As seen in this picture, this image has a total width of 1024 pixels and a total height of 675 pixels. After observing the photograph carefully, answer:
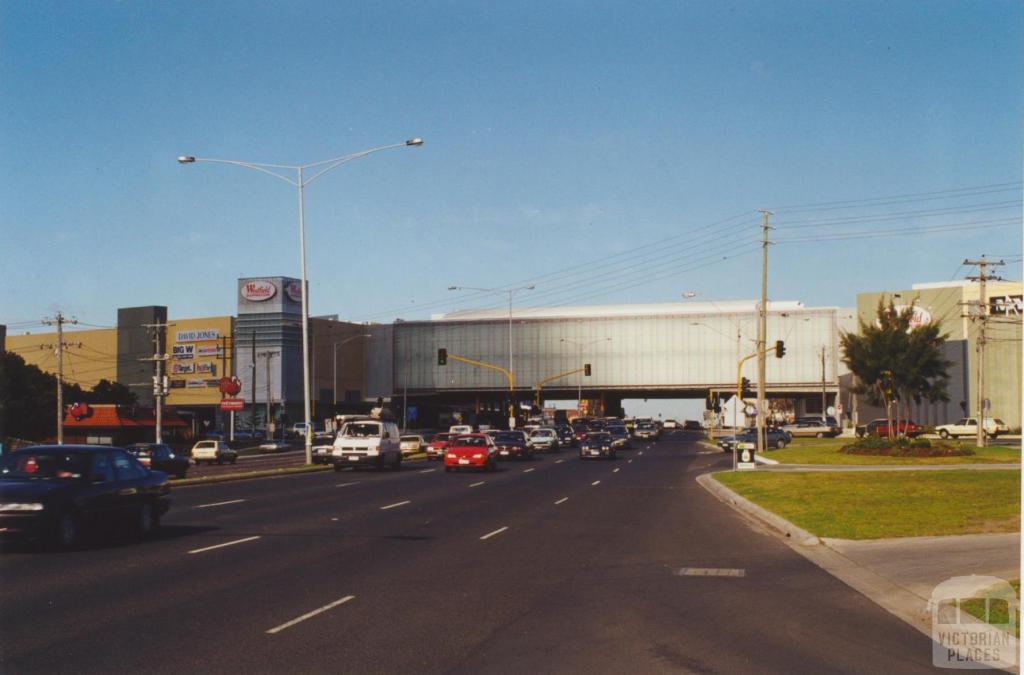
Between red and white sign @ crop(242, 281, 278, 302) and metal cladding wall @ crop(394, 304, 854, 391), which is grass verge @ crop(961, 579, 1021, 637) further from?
red and white sign @ crop(242, 281, 278, 302)

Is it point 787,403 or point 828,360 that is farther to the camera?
point 787,403

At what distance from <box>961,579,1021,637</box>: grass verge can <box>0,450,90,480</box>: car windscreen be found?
41.5 ft

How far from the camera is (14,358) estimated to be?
77688mm

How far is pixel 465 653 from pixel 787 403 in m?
191

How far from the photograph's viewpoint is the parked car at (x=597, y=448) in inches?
2192

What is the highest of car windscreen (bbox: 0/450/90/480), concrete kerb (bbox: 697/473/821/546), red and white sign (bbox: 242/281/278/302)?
red and white sign (bbox: 242/281/278/302)

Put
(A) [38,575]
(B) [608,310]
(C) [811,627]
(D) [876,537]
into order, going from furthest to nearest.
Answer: (B) [608,310], (D) [876,537], (A) [38,575], (C) [811,627]

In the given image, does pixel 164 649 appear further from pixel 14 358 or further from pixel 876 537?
pixel 14 358

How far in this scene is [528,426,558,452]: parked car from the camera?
69875mm

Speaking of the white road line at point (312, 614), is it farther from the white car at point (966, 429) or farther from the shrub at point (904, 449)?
the white car at point (966, 429)

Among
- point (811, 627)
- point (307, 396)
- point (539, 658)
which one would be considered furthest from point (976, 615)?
point (307, 396)

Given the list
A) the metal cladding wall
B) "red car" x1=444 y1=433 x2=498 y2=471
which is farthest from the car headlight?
the metal cladding wall

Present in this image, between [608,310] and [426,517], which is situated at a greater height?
[608,310]

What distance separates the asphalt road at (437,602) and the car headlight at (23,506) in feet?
2.35
